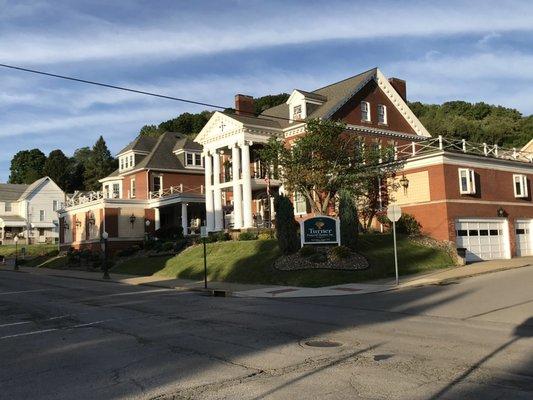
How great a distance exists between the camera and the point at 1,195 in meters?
85.0

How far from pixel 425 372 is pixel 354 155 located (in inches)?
1012

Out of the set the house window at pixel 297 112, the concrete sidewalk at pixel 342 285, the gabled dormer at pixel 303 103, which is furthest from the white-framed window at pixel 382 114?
the concrete sidewalk at pixel 342 285

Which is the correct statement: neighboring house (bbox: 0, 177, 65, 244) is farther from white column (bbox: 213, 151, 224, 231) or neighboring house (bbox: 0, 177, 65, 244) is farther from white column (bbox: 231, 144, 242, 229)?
white column (bbox: 231, 144, 242, 229)

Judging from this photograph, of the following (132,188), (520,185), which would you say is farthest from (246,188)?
(132,188)

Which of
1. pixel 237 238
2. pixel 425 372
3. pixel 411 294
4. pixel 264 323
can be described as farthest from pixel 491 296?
pixel 237 238

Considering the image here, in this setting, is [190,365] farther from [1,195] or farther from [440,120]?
[1,195]

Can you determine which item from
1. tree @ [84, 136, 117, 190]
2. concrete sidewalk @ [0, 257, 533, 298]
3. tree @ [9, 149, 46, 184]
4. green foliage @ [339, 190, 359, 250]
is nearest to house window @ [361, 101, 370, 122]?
green foliage @ [339, 190, 359, 250]

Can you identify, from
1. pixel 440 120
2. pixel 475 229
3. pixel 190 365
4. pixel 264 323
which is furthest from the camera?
pixel 440 120

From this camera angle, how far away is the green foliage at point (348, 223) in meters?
25.3

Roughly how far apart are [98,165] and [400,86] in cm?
8597

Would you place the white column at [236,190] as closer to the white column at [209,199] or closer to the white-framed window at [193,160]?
the white column at [209,199]

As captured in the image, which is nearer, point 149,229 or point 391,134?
point 391,134

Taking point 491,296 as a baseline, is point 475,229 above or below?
above

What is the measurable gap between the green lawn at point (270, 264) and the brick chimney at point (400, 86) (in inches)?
741
